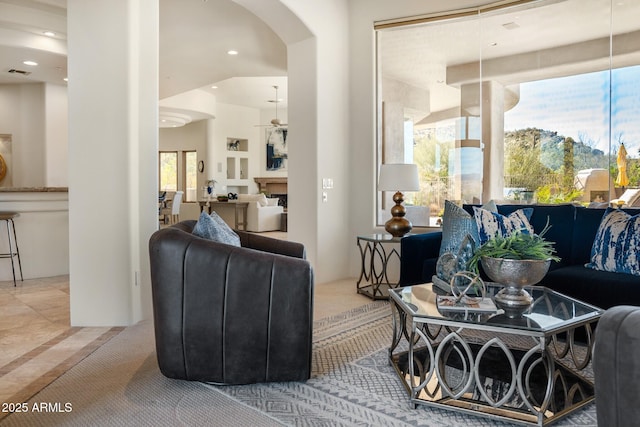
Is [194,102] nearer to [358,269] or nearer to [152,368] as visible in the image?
[358,269]

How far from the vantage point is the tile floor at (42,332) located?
2.44 m

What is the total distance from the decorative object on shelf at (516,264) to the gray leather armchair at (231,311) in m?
0.87

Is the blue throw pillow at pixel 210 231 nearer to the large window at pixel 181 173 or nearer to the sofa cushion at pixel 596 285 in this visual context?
the sofa cushion at pixel 596 285

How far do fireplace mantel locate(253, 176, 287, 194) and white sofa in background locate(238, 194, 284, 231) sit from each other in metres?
2.34

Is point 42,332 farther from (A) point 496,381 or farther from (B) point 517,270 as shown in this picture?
(B) point 517,270

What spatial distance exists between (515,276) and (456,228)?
104 centimetres

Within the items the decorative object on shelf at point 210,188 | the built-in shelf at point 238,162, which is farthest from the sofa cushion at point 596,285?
the built-in shelf at point 238,162

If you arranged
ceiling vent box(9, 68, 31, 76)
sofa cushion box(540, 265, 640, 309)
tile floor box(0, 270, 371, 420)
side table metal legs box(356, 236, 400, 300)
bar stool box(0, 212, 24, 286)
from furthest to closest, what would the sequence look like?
1. ceiling vent box(9, 68, 31, 76)
2. bar stool box(0, 212, 24, 286)
3. side table metal legs box(356, 236, 400, 300)
4. sofa cushion box(540, 265, 640, 309)
5. tile floor box(0, 270, 371, 420)

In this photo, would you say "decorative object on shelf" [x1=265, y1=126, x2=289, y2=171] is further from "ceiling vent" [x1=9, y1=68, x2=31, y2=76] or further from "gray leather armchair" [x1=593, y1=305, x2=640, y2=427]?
"gray leather armchair" [x1=593, y1=305, x2=640, y2=427]

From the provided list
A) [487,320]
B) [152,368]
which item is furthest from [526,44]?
[152,368]

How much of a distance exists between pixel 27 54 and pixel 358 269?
194 inches

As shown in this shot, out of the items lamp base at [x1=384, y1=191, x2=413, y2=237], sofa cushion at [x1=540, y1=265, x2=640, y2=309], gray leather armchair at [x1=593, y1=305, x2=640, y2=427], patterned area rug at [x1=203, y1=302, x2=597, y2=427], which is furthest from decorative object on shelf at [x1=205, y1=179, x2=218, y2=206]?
gray leather armchair at [x1=593, y1=305, x2=640, y2=427]

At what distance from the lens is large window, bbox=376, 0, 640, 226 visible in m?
4.21

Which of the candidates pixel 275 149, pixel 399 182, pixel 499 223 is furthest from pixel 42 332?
pixel 275 149
